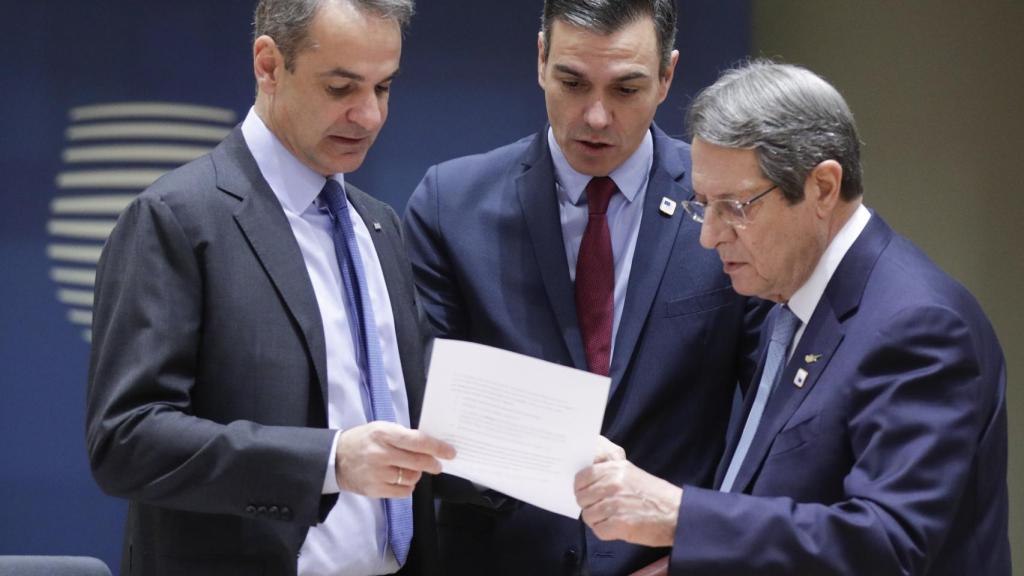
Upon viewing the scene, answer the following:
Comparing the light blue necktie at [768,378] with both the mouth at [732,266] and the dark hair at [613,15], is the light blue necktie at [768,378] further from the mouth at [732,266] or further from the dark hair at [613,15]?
the dark hair at [613,15]

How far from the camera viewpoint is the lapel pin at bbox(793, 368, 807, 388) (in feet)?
7.53

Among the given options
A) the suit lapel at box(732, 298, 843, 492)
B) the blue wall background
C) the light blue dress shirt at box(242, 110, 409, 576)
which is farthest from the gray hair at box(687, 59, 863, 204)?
the blue wall background

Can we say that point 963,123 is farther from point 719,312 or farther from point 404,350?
point 404,350

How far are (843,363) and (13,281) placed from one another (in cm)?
316

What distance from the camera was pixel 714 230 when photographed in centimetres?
245

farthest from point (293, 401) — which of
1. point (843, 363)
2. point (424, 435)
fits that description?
point (843, 363)

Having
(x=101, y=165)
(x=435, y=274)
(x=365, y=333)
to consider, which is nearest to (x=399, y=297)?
(x=365, y=333)

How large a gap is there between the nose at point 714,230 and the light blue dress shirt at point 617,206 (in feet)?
1.36

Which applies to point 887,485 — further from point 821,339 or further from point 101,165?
point 101,165

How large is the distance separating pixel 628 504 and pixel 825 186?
2.11ft

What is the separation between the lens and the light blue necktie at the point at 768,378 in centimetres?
245

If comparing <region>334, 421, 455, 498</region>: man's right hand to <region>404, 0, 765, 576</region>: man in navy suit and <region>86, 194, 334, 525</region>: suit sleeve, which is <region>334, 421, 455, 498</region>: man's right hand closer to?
<region>86, 194, 334, 525</region>: suit sleeve

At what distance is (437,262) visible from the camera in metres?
2.96

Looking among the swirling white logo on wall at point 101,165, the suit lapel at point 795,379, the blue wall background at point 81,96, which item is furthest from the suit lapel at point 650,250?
the swirling white logo on wall at point 101,165
